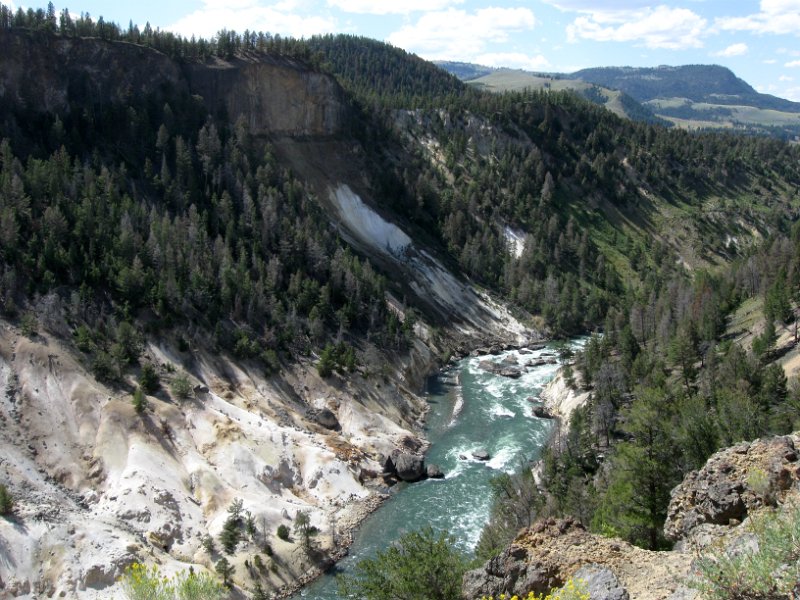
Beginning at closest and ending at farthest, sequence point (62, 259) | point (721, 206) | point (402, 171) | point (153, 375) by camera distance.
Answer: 1. point (153, 375)
2. point (62, 259)
3. point (402, 171)
4. point (721, 206)

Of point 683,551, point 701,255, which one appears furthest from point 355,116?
point 683,551

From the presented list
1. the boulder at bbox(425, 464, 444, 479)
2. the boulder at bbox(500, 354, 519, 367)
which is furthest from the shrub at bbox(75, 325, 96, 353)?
the boulder at bbox(500, 354, 519, 367)

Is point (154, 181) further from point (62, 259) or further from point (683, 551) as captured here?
point (683, 551)

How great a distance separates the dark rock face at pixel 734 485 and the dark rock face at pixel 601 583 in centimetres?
433

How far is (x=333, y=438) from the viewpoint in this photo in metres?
56.5

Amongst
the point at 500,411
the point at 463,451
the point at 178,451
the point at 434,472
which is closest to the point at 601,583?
the point at 434,472

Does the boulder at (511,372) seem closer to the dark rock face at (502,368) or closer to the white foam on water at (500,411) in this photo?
the dark rock face at (502,368)

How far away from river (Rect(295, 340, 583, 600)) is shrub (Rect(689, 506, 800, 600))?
105ft

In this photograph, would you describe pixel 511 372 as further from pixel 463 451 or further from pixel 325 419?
pixel 325 419

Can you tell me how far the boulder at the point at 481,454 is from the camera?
56.8m

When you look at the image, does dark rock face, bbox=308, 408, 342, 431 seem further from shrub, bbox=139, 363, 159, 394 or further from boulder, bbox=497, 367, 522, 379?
boulder, bbox=497, 367, 522, 379

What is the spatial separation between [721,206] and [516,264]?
222 feet

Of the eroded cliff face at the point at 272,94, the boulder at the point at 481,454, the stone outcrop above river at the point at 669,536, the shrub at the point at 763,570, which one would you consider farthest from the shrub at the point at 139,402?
the eroded cliff face at the point at 272,94

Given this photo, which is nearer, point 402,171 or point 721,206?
point 402,171
